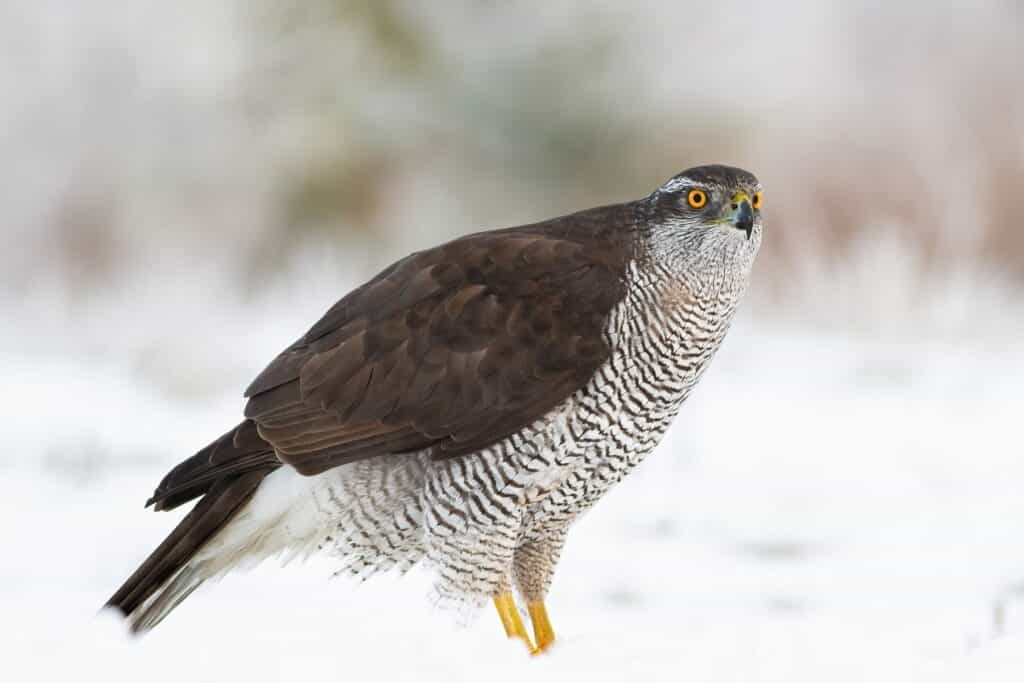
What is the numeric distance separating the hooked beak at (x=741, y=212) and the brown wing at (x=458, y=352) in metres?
0.32

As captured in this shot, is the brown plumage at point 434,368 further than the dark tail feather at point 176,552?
No

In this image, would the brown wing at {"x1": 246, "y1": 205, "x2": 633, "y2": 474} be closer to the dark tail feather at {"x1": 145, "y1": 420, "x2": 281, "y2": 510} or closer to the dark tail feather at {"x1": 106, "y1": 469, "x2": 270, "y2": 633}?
the dark tail feather at {"x1": 145, "y1": 420, "x2": 281, "y2": 510}

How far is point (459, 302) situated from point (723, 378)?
5.09 metres

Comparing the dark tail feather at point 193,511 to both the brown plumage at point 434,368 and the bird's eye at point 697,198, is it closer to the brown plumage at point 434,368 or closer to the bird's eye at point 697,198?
the brown plumage at point 434,368

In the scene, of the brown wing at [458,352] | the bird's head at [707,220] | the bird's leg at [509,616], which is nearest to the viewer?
the brown wing at [458,352]

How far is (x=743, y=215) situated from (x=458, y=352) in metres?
0.94

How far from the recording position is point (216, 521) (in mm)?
4426

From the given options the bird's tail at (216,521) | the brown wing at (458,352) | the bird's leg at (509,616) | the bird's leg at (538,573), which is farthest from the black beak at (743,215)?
the bird's tail at (216,521)

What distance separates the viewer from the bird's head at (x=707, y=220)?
4.34 metres

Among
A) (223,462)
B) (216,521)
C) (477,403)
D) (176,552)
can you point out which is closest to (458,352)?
(477,403)

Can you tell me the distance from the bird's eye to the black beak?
0.09 m

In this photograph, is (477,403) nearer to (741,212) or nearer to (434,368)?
(434,368)

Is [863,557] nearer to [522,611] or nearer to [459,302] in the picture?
[522,611]

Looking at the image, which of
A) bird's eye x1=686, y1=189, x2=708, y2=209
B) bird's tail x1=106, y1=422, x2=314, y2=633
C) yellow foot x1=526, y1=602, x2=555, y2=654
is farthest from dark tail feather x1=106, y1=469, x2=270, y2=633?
bird's eye x1=686, y1=189, x2=708, y2=209
